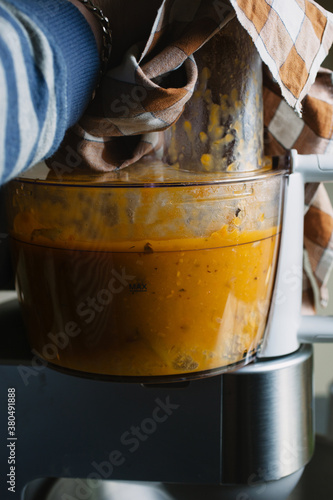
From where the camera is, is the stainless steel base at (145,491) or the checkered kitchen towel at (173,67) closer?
the checkered kitchen towel at (173,67)

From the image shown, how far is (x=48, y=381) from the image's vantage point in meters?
0.39

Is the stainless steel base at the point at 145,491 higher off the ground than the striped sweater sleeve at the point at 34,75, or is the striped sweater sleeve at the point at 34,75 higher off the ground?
the striped sweater sleeve at the point at 34,75

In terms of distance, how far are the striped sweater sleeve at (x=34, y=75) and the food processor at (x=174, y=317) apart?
0.09 meters

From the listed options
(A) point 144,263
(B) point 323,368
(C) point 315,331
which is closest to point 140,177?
(A) point 144,263

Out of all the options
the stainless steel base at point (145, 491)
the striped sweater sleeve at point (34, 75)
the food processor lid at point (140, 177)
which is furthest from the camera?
the stainless steel base at point (145, 491)

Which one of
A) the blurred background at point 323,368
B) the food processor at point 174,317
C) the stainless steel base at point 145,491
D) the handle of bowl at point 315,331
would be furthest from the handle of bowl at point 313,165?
the blurred background at point 323,368

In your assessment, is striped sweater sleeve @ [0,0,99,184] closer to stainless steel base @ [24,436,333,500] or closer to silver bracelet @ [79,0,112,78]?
silver bracelet @ [79,0,112,78]

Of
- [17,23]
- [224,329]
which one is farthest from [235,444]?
[17,23]

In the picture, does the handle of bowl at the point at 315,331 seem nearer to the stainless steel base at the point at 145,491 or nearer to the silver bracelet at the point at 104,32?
the stainless steel base at the point at 145,491

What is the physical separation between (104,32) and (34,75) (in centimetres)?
10

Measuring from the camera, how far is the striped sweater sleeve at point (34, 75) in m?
0.18

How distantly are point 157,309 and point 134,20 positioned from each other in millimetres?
171

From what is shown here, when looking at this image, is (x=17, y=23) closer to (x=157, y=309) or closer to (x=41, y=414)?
(x=157, y=309)

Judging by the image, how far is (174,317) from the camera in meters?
0.33
